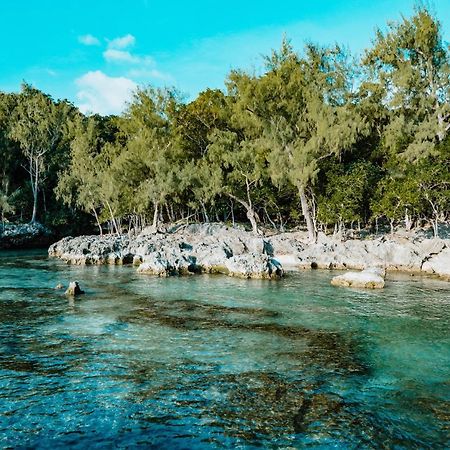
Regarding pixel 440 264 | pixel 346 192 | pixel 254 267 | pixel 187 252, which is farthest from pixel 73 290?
pixel 346 192

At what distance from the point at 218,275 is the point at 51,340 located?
17.8m

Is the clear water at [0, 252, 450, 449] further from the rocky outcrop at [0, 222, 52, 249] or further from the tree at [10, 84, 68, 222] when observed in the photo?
the tree at [10, 84, 68, 222]

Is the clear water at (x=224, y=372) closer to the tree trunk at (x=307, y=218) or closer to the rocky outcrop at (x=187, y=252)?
the rocky outcrop at (x=187, y=252)

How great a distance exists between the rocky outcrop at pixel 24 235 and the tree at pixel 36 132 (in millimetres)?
2369

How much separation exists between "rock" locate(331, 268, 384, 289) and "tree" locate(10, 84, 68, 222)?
4969 centimetres

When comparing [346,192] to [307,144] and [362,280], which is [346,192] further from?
[362,280]

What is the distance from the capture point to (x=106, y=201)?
53.9 metres

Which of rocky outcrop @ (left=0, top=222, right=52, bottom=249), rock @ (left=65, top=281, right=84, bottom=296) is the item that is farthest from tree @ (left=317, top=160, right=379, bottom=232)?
rocky outcrop @ (left=0, top=222, right=52, bottom=249)

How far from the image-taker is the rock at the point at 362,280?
2659 centimetres

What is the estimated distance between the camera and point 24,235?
59.9m

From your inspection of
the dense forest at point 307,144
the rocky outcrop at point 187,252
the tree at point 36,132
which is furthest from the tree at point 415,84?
the tree at point 36,132

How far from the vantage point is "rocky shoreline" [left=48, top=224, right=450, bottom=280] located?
31.8m

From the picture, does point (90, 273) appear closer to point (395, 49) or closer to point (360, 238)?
point (360, 238)

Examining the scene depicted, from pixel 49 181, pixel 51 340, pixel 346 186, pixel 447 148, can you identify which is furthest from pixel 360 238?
pixel 49 181
